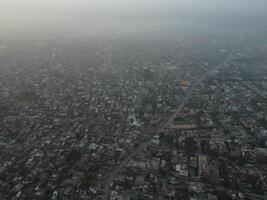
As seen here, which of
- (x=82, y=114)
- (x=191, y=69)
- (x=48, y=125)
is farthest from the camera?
(x=191, y=69)

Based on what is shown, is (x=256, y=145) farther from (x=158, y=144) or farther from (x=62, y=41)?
(x=62, y=41)

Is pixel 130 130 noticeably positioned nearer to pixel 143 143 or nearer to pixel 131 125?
pixel 131 125

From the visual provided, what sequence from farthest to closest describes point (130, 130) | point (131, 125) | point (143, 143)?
point (131, 125) < point (130, 130) < point (143, 143)

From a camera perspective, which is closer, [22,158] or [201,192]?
[201,192]

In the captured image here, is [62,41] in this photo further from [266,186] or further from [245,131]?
[266,186]

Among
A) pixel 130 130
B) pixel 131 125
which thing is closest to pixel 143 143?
pixel 130 130

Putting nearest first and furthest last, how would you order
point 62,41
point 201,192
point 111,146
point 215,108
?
point 201,192 < point 111,146 < point 215,108 < point 62,41

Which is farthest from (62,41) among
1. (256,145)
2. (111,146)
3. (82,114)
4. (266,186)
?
(266,186)

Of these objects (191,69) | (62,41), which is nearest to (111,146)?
(191,69)

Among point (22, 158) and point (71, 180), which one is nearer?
point (71, 180)

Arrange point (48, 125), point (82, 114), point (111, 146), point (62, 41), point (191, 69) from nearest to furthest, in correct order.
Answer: point (111, 146) < point (48, 125) < point (82, 114) < point (191, 69) < point (62, 41)
